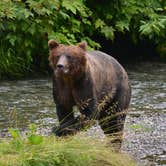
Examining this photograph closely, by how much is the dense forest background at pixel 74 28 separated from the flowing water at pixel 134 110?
0.72 metres

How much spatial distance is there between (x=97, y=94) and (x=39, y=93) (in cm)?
401

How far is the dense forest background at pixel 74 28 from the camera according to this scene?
39.2 feet

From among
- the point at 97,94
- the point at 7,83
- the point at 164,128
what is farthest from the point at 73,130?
the point at 7,83

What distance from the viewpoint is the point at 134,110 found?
31.1 ft

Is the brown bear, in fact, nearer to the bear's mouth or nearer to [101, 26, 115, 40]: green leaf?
the bear's mouth

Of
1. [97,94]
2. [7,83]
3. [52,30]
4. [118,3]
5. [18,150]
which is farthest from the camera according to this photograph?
[118,3]

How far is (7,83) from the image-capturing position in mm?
11477

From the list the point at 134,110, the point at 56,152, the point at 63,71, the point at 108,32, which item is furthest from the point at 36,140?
the point at 108,32

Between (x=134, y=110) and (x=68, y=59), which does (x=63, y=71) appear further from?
(x=134, y=110)

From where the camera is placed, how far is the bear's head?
6.21 m

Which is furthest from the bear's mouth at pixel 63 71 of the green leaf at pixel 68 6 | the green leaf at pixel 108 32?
the green leaf at pixel 108 32

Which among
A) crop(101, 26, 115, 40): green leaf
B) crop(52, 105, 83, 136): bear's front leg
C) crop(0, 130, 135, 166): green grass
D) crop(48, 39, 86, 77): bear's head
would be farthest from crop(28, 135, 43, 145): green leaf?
crop(101, 26, 115, 40): green leaf

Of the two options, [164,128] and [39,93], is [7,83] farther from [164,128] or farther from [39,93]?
[164,128]

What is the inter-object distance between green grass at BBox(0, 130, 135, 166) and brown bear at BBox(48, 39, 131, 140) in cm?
48
